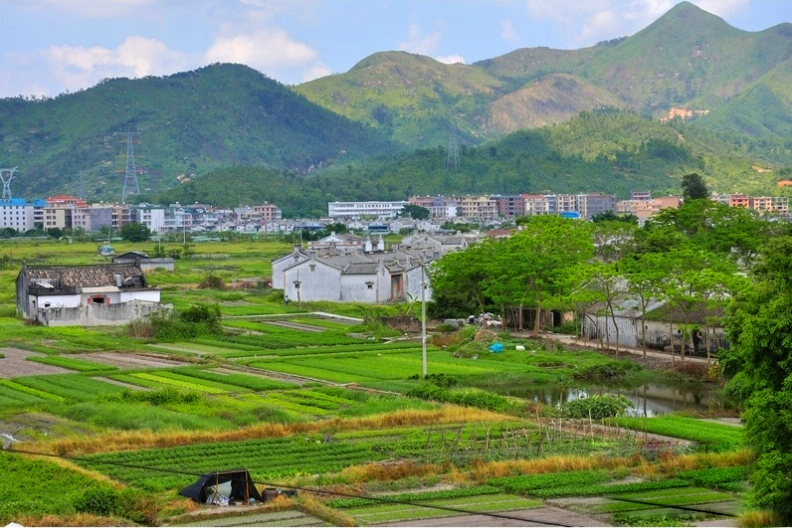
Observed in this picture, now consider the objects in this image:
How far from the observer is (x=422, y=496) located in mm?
18156

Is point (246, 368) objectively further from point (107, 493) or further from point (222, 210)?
point (222, 210)

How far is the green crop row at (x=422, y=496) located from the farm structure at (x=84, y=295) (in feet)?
82.7

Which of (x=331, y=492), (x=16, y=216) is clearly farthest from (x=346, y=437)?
(x=16, y=216)

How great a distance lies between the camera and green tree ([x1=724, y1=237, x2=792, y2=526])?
16312 mm

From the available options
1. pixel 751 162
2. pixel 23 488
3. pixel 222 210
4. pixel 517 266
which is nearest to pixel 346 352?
pixel 517 266

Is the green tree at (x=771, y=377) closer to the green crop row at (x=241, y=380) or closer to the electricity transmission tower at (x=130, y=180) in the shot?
the green crop row at (x=241, y=380)

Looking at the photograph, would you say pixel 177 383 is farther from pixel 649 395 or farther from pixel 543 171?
pixel 543 171

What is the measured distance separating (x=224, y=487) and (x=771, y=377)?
316 inches

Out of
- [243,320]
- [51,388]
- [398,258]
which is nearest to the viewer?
[51,388]

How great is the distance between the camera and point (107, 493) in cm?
1706

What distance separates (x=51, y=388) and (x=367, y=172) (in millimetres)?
129689

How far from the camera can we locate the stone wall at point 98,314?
141ft

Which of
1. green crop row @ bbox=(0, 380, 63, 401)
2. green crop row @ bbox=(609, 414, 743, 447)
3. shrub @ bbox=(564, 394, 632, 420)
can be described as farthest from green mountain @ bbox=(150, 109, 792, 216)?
green crop row @ bbox=(609, 414, 743, 447)

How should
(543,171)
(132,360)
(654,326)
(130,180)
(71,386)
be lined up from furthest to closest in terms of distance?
(130,180) < (543,171) < (654,326) < (132,360) < (71,386)
